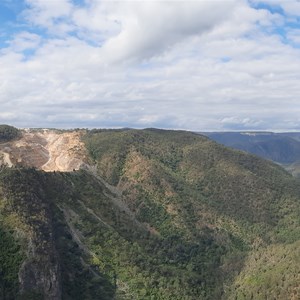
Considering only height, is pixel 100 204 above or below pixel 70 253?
above

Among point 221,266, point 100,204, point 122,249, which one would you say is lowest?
point 221,266

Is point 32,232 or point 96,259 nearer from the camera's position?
point 32,232

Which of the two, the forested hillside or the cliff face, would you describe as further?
the forested hillside

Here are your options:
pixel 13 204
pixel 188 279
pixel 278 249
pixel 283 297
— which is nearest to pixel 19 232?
pixel 13 204

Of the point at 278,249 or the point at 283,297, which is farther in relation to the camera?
the point at 278,249

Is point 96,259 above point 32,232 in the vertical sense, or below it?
below

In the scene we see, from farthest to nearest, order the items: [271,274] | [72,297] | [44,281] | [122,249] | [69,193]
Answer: [69,193] → [122,249] → [271,274] → [72,297] → [44,281]

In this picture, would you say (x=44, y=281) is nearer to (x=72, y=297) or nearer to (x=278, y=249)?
(x=72, y=297)

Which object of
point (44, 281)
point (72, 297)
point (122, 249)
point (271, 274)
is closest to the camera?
point (44, 281)

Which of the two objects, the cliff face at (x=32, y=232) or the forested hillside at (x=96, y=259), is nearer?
the cliff face at (x=32, y=232)
